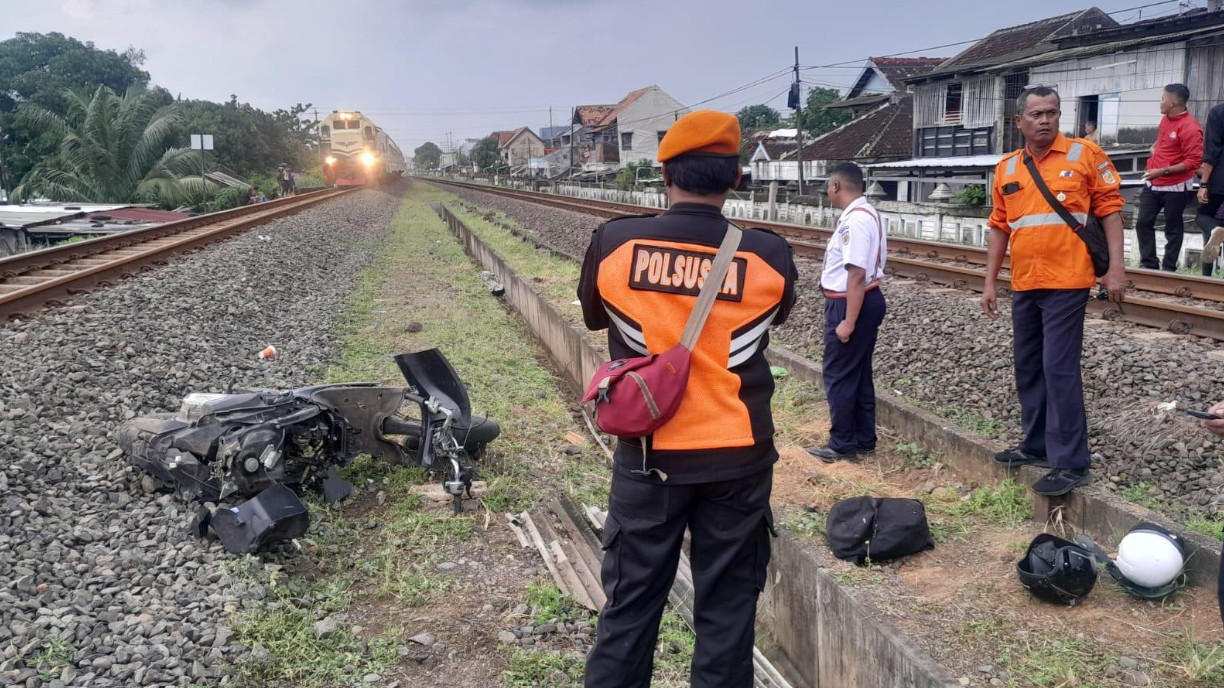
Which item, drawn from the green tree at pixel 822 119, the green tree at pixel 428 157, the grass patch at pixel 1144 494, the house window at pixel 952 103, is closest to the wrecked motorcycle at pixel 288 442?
the grass patch at pixel 1144 494

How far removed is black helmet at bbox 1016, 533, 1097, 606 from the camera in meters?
3.70

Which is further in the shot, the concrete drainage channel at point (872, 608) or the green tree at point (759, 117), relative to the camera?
the green tree at point (759, 117)

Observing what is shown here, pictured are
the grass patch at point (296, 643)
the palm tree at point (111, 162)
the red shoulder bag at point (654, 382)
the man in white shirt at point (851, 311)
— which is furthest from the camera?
the palm tree at point (111, 162)

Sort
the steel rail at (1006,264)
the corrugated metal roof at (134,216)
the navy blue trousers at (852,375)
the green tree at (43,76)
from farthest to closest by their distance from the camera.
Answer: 1. the green tree at (43,76)
2. the corrugated metal roof at (134,216)
3. the steel rail at (1006,264)
4. the navy blue trousers at (852,375)

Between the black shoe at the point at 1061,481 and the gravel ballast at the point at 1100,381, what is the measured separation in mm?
203

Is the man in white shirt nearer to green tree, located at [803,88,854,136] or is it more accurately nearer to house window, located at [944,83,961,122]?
house window, located at [944,83,961,122]

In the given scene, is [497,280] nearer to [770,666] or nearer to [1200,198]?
[1200,198]

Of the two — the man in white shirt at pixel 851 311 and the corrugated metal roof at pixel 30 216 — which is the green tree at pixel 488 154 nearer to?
the corrugated metal roof at pixel 30 216

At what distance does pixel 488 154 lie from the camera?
106562 millimetres

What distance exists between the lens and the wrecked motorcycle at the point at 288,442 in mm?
4301

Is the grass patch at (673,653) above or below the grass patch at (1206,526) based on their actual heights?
below

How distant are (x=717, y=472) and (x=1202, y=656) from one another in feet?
6.76

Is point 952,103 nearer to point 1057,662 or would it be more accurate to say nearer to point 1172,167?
point 1172,167

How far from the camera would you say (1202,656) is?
325cm
